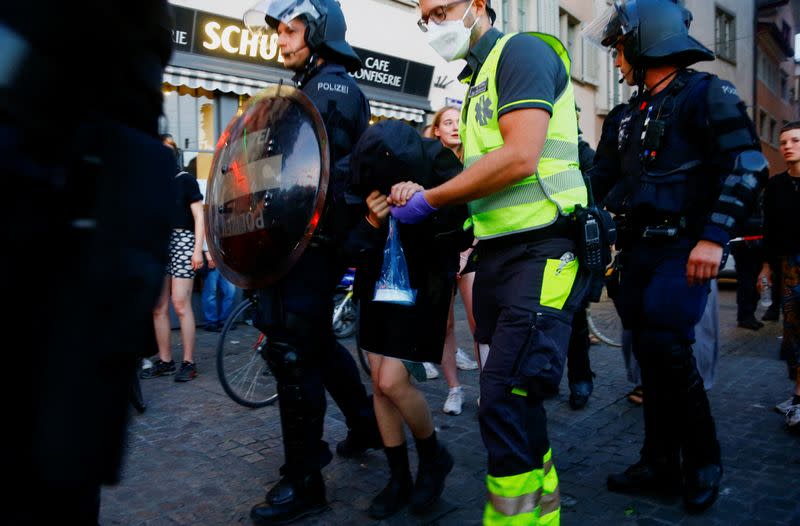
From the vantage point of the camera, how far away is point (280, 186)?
2.61 m

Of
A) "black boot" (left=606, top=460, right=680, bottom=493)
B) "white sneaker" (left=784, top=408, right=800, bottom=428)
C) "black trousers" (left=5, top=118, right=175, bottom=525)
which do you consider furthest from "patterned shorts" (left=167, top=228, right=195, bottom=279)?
"black trousers" (left=5, top=118, right=175, bottom=525)

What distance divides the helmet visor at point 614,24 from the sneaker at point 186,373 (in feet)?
12.5

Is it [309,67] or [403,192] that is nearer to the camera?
[403,192]

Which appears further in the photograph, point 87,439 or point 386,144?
point 386,144

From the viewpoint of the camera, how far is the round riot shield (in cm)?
257

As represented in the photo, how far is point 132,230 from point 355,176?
4.84 feet

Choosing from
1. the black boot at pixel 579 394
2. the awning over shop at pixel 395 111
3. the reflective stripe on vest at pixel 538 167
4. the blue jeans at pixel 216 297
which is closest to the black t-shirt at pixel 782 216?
the black boot at pixel 579 394

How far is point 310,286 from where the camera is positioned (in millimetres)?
2793

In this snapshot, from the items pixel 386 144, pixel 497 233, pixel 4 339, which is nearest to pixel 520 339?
pixel 497 233

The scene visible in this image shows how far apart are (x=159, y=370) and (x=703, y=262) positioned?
4286 mm

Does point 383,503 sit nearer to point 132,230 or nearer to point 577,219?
point 577,219

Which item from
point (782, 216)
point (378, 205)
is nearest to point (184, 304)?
point (378, 205)

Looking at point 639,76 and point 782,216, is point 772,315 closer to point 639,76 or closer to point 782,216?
point 782,216

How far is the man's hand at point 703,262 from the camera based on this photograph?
2.61 metres
